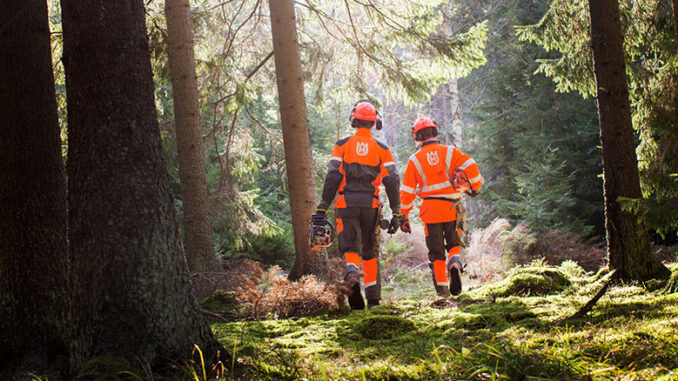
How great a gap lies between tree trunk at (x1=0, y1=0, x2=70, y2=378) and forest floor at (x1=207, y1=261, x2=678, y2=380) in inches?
55.7

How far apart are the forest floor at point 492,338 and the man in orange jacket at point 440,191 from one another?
1.23 meters

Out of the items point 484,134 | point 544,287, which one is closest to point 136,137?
point 544,287

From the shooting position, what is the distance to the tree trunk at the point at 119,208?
286 cm

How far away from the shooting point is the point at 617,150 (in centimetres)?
523

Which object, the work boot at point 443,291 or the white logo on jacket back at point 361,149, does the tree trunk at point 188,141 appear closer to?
the white logo on jacket back at point 361,149

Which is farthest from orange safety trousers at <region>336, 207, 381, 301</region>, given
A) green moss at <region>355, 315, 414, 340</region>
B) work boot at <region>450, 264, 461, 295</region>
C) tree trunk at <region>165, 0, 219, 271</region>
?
tree trunk at <region>165, 0, 219, 271</region>

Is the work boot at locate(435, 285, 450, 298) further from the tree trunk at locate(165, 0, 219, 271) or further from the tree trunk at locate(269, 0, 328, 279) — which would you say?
the tree trunk at locate(165, 0, 219, 271)

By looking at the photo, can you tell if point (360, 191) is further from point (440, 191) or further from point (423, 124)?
point (423, 124)

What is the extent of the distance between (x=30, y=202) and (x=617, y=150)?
5561 millimetres

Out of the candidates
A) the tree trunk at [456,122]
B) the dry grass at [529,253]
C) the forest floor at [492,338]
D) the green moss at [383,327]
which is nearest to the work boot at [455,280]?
the forest floor at [492,338]

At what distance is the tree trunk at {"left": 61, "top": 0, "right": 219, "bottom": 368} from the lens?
286 cm

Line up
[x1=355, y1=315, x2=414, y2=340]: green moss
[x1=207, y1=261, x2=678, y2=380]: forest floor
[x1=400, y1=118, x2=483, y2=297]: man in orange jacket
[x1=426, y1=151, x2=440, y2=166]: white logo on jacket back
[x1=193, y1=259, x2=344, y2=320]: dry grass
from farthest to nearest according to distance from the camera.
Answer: [x1=426, y1=151, x2=440, y2=166]: white logo on jacket back → [x1=400, y1=118, x2=483, y2=297]: man in orange jacket → [x1=193, y1=259, x2=344, y2=320]: dry grass → [x1=355, y1=315, x2=414, y2=340]: green moss → [x1=207, y1=261, x2=678, y2=380]: forest floor

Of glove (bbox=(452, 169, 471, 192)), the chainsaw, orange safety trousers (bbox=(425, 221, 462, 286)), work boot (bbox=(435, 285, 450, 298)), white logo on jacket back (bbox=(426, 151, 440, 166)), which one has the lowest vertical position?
work boot (bbox=(435, 285, 450, 298))

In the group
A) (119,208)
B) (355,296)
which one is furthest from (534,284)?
(119,208)
